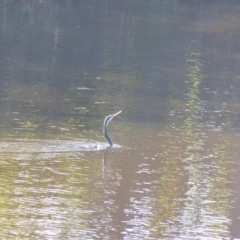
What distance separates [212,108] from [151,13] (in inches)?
512

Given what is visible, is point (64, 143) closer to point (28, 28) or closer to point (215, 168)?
point (215, 168)

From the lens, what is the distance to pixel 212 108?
14.5 meters

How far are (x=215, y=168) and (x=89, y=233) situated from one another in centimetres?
327

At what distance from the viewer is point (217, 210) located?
29.6 feet

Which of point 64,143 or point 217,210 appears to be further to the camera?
point 64,143

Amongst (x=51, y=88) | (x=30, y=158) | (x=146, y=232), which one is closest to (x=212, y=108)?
(x=51, y=88)

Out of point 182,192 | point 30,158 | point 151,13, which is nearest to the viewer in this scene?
point 182,192

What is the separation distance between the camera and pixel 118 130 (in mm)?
12570

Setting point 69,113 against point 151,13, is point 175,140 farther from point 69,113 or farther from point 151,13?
point 151,13

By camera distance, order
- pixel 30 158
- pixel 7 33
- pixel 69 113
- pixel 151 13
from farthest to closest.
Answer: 1. pixel 151 13
2. pixel 7 33
3. pixel 69 113
4. pixel 30 158

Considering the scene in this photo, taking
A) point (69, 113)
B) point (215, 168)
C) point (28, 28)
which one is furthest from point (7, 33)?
point (215, 168)

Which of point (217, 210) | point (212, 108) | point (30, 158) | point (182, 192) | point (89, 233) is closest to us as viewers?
point (89, 233)

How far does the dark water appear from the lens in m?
8.60

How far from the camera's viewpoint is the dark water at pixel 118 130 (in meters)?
8.60
